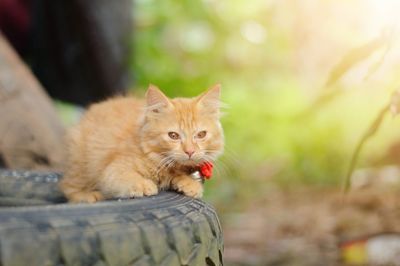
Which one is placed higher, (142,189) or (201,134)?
(201,134)

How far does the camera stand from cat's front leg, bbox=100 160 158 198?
2287 mm

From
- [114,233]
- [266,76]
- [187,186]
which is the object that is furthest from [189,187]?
[266,76]

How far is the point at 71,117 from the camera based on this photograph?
516 cm

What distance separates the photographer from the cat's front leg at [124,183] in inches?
90.0

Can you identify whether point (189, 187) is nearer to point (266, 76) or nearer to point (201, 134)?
point (201, 134)

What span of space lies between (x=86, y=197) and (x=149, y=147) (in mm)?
292

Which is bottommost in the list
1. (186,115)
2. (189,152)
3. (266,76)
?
(189,152)

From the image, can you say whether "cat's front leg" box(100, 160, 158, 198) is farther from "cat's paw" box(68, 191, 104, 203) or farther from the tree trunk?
the tree trunk

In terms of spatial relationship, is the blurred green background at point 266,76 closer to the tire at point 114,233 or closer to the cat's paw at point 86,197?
the cat's paw at point 86,197

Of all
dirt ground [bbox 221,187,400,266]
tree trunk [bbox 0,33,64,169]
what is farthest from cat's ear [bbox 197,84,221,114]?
dirt ground [bbox 221,187,400,266]

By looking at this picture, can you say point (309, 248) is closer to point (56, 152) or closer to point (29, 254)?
point (56, 152)

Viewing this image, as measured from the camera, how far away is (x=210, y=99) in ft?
8.31

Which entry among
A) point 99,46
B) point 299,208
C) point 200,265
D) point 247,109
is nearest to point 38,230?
point 200,265

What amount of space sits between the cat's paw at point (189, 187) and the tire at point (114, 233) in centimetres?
11
